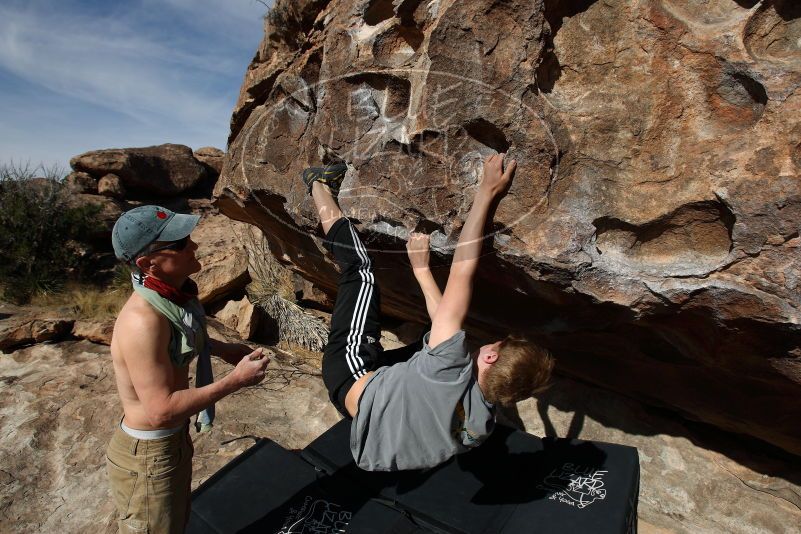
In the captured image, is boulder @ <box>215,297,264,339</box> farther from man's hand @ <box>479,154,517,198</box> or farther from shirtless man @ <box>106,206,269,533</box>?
man's hand @ <box>479,154,517,198</box>

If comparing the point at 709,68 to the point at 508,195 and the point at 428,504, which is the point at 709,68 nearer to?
the point at 508,195

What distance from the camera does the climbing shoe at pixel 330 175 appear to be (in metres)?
2.89

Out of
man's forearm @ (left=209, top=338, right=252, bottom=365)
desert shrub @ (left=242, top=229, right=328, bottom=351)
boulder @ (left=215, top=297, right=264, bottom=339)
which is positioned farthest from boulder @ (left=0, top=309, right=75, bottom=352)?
man's forearm @ (left=209, top=338, right=252, bottom=365)

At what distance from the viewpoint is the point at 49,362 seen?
483 cm

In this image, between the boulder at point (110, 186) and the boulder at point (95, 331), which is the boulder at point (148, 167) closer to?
the boulder at point (110, 186)

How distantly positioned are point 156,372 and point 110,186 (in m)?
9.40

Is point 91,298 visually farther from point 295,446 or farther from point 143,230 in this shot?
point 143,230

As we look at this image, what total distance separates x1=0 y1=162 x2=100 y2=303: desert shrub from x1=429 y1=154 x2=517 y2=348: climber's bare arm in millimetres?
7226

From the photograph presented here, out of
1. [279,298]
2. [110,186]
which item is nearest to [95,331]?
[279,298]

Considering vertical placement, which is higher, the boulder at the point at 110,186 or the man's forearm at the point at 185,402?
the boulder at the point at 110,186

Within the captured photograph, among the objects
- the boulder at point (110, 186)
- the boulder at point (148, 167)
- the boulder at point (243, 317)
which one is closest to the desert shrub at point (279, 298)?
the boulder at point (243, 317)

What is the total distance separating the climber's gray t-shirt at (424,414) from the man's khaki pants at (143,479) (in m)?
0.74

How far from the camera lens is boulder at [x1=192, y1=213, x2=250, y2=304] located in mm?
6391

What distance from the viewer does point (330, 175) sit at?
2896mm
